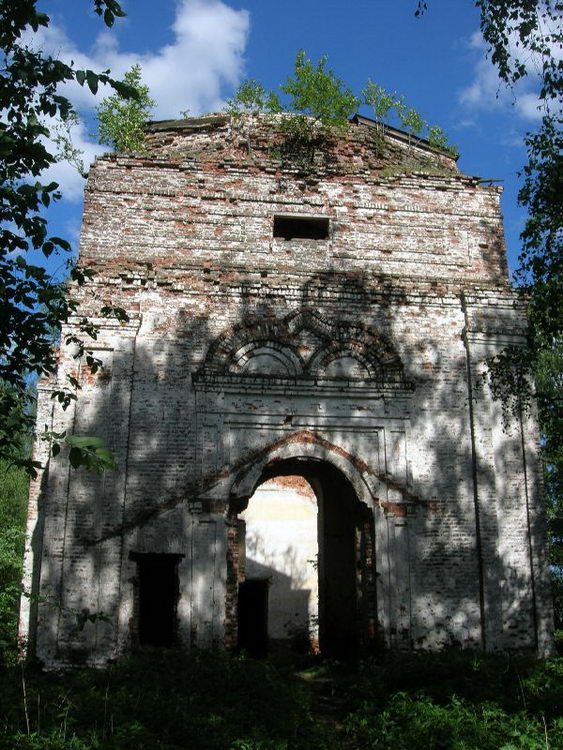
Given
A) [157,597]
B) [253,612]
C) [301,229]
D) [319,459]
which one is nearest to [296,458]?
[319,459]

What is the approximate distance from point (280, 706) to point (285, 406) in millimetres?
3963

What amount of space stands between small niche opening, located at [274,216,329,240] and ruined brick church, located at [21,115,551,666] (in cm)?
3

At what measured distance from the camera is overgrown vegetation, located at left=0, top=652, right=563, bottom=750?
21.7 ft

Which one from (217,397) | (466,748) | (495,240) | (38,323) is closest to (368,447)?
(217,397)

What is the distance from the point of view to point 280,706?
792 cm

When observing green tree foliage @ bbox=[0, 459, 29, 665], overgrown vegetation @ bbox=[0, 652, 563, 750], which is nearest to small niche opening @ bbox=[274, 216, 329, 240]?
green tree foliage @ bbox=[0, 459, 29, 665]

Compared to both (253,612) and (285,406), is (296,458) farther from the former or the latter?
(253,612)

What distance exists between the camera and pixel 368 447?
10.6 meters

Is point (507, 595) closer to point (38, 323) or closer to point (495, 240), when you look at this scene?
point (495, 240)

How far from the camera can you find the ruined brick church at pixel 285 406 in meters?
9.98

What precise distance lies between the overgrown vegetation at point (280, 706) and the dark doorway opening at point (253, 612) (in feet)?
26.7

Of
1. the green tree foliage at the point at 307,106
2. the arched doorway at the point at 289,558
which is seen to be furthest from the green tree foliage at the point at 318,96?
the arched doorway at the point at 289,558

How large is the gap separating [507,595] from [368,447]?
261 centimetres

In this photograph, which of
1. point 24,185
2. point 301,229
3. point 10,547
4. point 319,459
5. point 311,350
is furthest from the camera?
point 10,547
